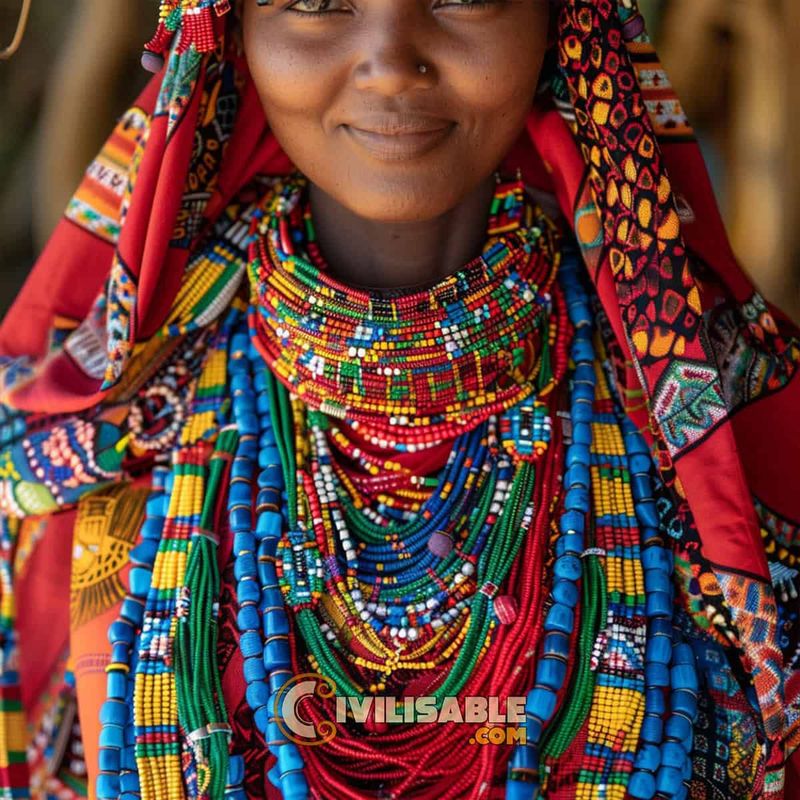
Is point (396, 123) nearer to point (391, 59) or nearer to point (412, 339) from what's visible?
point (391, 59)

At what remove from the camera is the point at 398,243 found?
1288 mm

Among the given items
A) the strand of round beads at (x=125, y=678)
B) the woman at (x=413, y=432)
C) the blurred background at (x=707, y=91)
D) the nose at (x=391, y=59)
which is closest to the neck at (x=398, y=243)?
the woman at (x=413, y=432)

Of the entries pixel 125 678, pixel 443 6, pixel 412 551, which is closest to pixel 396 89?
pixel 443 6

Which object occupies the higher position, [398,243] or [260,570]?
[398,243]

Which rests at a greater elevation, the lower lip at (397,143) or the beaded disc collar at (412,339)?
the lower lip at (397,143)

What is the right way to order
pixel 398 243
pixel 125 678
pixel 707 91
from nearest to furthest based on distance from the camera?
pixel 125 678
pixel 398 243
pixel 707 91

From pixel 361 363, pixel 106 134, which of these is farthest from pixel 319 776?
pixel 106 134

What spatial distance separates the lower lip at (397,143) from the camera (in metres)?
1.09

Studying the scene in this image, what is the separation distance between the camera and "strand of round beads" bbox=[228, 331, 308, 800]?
3.66 feet

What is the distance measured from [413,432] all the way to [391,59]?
0.42 metres

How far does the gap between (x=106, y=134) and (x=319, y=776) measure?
4.86 feet

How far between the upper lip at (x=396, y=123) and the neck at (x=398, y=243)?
0.19 m

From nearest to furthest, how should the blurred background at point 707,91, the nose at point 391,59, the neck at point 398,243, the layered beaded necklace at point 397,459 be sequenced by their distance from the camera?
the nose at point 391,59
the layered beaded necklace at point 397,459
the neck at point 398,243
the blurred background at point 707,91

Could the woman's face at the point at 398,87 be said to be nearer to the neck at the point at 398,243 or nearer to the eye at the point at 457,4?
the eye at the point at 457,4
